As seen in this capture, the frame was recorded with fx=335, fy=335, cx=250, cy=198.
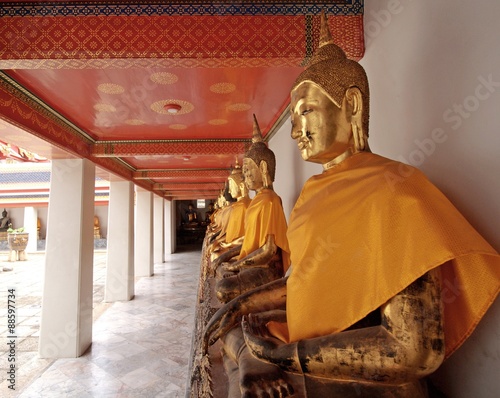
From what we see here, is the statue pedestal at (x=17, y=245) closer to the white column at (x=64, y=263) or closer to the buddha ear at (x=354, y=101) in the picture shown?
the white column at (x=64, y=263)

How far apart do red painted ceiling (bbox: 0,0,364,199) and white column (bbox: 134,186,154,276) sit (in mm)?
5199

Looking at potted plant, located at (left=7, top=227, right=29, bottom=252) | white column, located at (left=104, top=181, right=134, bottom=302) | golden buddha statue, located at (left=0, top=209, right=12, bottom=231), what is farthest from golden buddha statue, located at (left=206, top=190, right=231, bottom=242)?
golden buddha statue, located at (left=0, top=209, right=12, bottom=231)

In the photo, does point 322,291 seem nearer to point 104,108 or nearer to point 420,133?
point 420,133

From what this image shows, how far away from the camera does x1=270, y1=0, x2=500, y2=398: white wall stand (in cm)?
109

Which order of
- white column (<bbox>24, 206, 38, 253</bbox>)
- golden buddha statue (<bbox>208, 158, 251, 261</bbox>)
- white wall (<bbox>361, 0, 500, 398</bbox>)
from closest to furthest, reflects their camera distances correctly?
white wall (<bbox>361, 0, 500, 398</bbox>), golden buddha statue (<bbox>208, 158, 251, 261</bbox>), white column (<bbox>24, 206, 38, 253</bbox>)

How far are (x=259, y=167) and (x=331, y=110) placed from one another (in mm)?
1586

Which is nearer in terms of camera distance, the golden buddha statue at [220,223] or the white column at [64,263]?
the golden buddha statue at [220,223]

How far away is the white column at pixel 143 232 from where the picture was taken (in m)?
10.3

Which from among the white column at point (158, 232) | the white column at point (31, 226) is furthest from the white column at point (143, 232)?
the white column at point (31, 226)

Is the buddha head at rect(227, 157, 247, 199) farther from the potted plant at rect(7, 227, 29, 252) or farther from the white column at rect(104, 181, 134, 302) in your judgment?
the potted plant at rect(7, 227, 29, 252)

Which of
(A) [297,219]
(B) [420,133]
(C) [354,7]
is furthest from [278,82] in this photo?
(A) [297,219]

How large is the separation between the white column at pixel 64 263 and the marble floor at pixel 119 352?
32 centimetres

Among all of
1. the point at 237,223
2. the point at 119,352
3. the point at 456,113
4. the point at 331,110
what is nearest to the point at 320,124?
the point at 331,110

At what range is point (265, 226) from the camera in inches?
95.9
